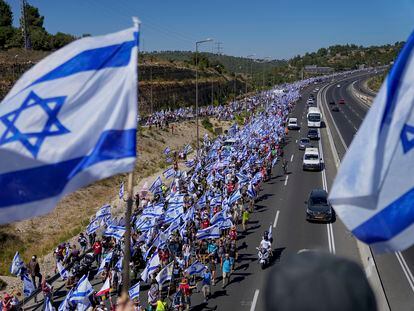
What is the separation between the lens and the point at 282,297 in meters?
1.98

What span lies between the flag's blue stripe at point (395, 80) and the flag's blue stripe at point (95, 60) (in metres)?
3.06

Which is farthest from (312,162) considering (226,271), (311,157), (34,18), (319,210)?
(34,18)

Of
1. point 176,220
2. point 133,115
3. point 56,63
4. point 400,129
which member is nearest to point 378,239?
point 400,129

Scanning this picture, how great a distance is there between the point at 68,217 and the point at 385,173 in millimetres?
32233

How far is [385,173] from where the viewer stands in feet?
16.2

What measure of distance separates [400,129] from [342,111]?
7953cm

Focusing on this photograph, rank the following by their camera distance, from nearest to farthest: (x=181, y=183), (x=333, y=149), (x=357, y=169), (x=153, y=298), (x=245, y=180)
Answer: (x=357, y=169), (x=153, y=298), (x=245, y=180), (x=181, y=183), (x=333, y=149)

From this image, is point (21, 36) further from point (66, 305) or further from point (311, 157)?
point (66, 305)

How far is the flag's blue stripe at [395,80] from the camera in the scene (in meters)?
5.02

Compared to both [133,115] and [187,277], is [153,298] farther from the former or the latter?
[133,115]

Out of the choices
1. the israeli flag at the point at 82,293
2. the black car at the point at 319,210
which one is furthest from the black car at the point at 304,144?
the israeli flag at the point at 82,293

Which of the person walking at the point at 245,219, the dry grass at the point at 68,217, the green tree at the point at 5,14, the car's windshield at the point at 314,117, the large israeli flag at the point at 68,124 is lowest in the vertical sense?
the dry grass at the point at 68,217

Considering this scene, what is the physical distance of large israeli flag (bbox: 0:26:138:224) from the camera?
18.8 feet

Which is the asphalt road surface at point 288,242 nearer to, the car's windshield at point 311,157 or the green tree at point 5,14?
the car's windshield at point 311,157
